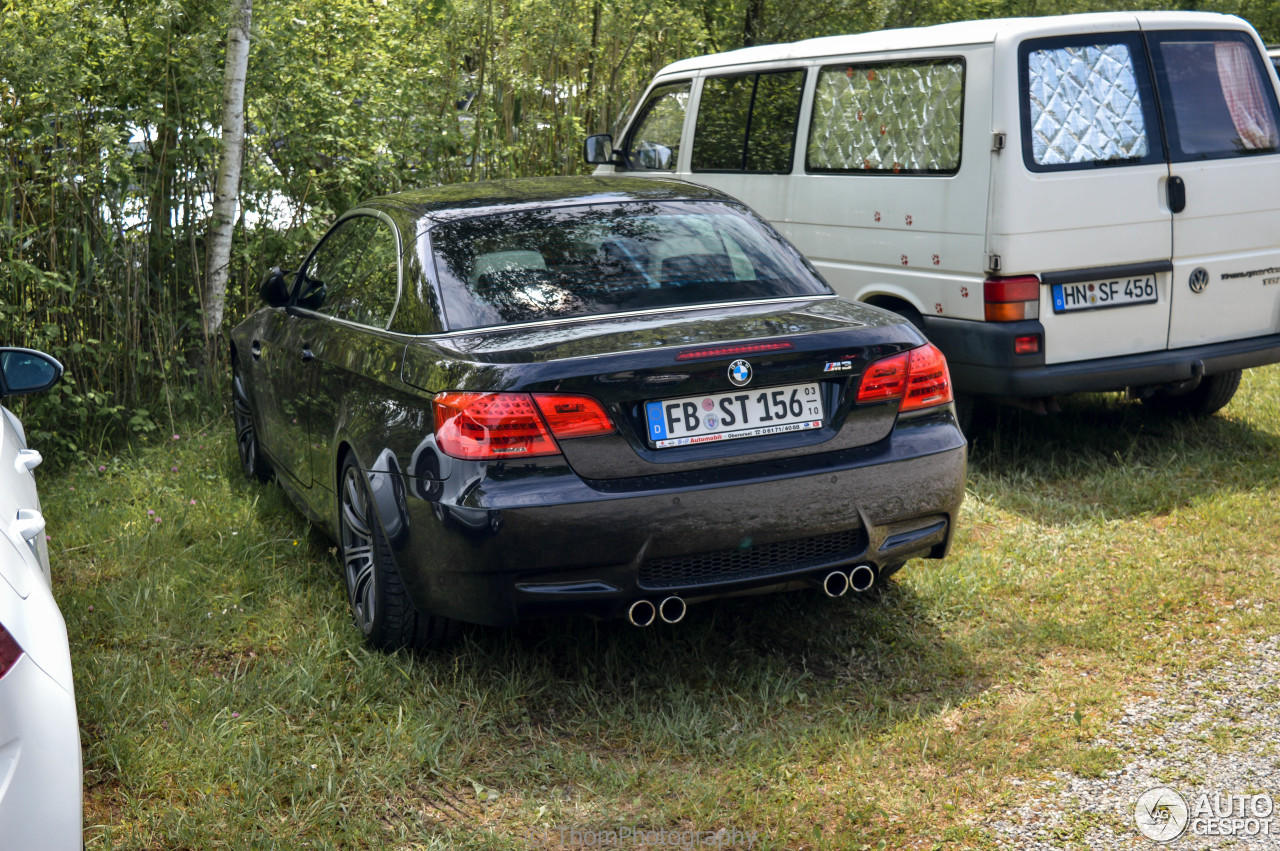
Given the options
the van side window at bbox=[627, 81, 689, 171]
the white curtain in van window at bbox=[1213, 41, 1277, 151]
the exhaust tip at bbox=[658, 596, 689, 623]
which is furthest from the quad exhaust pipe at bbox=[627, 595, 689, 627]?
the van side window at bbox=[627, 81, 689, 171]

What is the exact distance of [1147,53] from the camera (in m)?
5.96

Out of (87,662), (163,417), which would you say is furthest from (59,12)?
(87,662)

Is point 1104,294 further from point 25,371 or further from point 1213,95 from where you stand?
point 25,371

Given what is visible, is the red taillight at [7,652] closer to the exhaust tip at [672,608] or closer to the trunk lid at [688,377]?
the trunk lid at [688,377]

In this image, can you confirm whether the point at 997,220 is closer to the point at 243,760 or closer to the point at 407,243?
the point at 407,243

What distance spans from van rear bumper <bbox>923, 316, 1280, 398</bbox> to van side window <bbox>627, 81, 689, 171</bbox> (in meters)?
2.84

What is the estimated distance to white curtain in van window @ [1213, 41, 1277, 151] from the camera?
20.2 feet

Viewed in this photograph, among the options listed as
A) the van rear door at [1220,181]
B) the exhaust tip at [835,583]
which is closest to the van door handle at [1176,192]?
the van rear door at [1220,181]

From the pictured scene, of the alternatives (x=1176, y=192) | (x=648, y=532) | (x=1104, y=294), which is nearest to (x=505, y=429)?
(x=648, y=532)

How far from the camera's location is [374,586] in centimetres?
400

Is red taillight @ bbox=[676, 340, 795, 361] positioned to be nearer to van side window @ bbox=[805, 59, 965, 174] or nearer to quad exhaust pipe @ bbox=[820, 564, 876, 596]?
quad exhaust pipe @ bbox=[820, 564, 876, 596]

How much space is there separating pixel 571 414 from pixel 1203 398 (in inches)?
189

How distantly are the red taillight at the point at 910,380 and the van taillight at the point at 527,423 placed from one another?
861 millimetres

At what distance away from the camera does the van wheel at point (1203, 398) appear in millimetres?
6778
